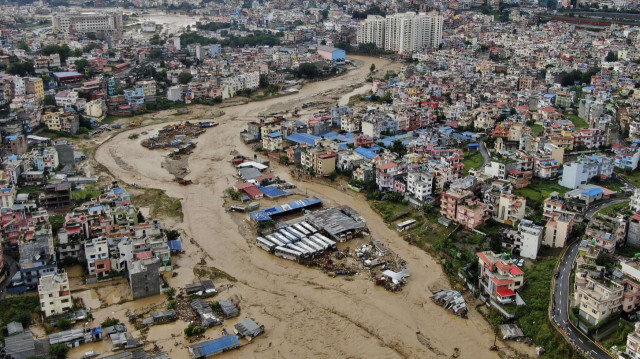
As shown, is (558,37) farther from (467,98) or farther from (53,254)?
(53,254)

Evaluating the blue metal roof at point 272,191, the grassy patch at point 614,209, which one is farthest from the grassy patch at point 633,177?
the blue metal roof at point 272,191

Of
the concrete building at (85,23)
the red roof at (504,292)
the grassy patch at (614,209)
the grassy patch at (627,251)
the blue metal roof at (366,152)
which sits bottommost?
the red roof at (504,292)

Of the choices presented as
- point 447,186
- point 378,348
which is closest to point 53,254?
point 378,348

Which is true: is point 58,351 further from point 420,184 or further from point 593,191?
point 593,191

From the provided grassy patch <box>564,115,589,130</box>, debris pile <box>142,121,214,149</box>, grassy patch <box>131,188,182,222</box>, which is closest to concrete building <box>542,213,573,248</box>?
grassy patch <box>131,188,182,222</box>

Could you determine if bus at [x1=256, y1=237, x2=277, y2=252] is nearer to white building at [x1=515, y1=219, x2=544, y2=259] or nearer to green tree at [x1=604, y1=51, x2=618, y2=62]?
white building at [x1=515, y1=219, x2=544, y2=259]

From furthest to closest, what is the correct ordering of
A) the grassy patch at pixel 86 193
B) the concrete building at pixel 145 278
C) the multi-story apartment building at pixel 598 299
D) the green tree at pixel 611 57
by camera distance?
the green tree at pixel 611 57 → the grassy patch at pixel 86 193 → the concrete building at pixel 145 278 → the multi-story apartment building at pixel 598 299

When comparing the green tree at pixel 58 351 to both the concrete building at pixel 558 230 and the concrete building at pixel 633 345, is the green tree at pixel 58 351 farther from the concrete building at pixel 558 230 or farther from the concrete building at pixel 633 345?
the concrete building at pixel 558 230
